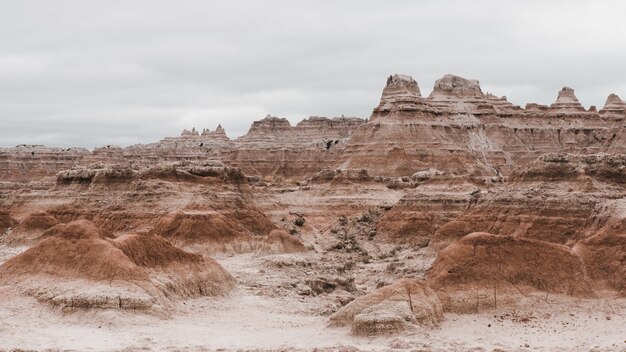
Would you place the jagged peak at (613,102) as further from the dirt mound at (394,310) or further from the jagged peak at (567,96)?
the dirt mound at (394,310)

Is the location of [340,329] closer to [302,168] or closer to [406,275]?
[406,275]

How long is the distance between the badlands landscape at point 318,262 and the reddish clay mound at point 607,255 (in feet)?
0.23

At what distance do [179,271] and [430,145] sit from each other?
72282mm

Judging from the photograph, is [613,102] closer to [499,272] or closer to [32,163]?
[32,163]

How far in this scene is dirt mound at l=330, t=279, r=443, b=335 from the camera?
86.6 ft

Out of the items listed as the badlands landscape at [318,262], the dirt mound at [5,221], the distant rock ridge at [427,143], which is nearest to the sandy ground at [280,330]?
the badlands landscape at [318,262]

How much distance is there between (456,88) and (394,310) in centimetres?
9766

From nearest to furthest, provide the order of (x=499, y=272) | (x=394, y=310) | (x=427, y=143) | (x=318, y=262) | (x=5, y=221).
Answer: (x=394, y=310) < (x=499, y=272) < (x=318, y=262) < (x=5, y=221) < (x=427, y=143)

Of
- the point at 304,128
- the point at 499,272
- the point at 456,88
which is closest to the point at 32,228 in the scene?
the point at 499,272

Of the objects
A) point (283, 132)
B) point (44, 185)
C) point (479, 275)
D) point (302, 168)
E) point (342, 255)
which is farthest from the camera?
point (283, 132)

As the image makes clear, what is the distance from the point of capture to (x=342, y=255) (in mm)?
56062

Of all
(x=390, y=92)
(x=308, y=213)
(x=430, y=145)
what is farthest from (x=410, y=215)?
(x=390, y=92)

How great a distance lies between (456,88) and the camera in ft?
399

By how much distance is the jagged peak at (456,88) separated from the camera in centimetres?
12062
